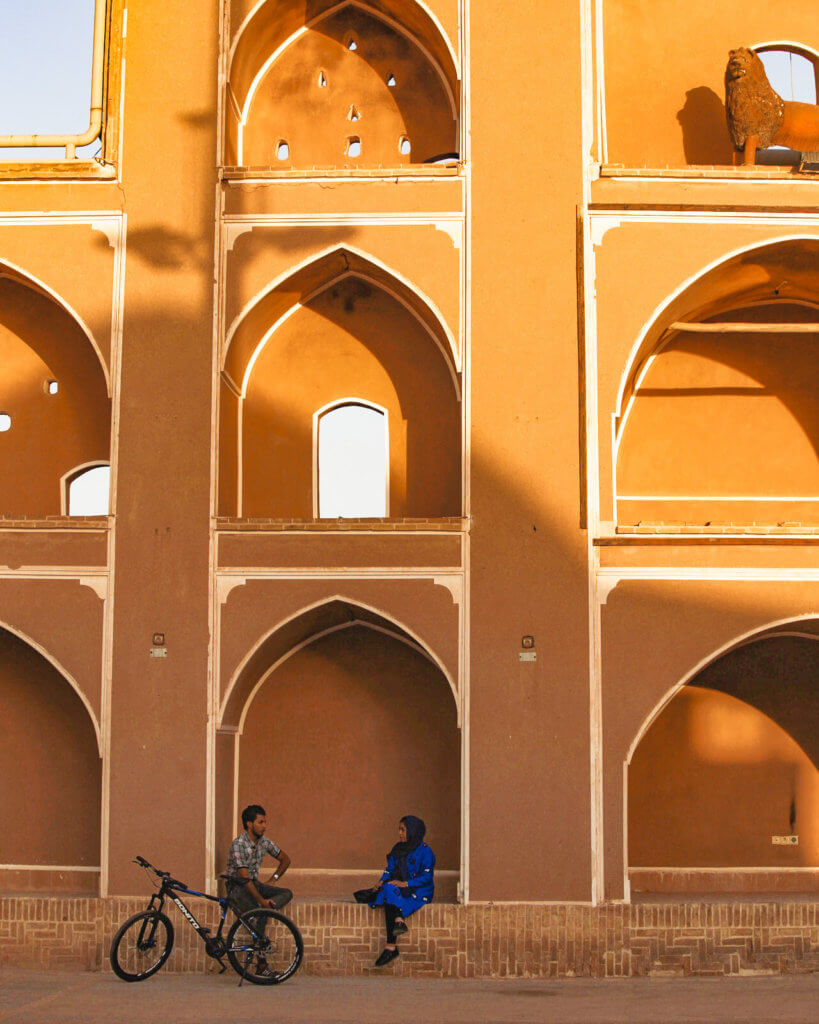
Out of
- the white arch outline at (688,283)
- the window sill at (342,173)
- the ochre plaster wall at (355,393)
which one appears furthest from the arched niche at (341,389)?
the white arch outline at (688,283)

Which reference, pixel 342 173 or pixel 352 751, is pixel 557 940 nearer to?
pixel 352 751

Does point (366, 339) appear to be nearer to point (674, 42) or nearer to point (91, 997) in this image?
point (674, 42)

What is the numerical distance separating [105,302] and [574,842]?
657 centimetres

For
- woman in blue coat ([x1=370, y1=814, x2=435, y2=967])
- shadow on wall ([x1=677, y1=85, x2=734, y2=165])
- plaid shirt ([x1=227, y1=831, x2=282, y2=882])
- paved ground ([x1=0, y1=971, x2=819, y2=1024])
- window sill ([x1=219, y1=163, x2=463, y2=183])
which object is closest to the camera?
paved ground ([x1=0, y1=971, x2=819, y2=1024])

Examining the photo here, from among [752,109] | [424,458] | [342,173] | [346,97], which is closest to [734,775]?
[424,458]

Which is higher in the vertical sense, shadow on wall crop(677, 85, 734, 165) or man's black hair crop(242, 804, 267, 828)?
shadow on wall crop(677, 85, 734, 165)

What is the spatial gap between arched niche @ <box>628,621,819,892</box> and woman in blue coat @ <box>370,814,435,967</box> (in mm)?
2776

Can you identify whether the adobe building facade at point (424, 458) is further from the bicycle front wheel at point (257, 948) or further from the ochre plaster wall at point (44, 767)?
the bicycle front wheel at point (257, 948)

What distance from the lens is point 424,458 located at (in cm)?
1423

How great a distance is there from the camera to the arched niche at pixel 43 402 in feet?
47.2

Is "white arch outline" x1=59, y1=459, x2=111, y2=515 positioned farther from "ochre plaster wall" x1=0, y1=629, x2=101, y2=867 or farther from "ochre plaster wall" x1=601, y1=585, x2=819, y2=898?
"ochre plaster wall" x1=601, y1=585, x2=819, y2=898

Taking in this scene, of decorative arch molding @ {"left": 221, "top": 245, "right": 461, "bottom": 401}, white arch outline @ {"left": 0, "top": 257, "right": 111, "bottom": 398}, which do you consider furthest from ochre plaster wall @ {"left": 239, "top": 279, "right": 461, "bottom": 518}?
white arch outline @ {"left": 0, "top": 257, "right": 111, "bottom": 398}

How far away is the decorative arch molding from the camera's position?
13.1 m

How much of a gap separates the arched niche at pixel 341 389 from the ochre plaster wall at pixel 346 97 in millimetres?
1736
